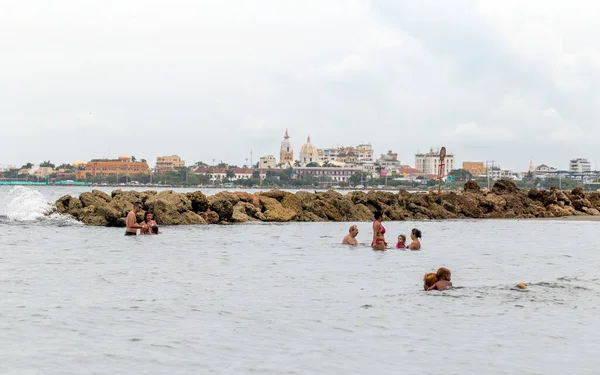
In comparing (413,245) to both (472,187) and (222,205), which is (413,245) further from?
(472,187)

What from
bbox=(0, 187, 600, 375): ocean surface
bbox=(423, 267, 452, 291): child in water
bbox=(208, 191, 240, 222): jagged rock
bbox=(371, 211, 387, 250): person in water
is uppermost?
bbox=(208, 191, 240, 222): jagged rock

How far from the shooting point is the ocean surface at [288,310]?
36.0 ft

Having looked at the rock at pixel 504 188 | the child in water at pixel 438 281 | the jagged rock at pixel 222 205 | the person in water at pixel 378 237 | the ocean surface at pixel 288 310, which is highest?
the rock at pixel 504 188

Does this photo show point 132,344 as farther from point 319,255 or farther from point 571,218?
point 571,218

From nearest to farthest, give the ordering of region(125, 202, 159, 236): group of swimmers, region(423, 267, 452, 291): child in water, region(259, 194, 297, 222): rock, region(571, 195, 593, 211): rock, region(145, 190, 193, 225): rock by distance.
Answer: region(423, 267, 452, 291): child in water
region(125, 202, 159, 236): group of swimmers
region(145, 190, 193, 225): rock
region(259, 194, 297, 222): rock
region(571, 195, 593, 211): rock

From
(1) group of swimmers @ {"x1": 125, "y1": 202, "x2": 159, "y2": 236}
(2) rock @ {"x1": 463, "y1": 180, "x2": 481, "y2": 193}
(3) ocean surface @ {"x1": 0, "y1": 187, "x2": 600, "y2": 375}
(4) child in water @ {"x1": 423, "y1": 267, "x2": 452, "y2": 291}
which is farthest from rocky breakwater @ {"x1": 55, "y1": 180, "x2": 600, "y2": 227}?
(4) child in water @ {"x1": 423, "y1": 267, "x2": 452, "y2": 291}

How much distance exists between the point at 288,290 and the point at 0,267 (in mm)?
7858

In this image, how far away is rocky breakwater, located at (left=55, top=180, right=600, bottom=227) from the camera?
1425 inches

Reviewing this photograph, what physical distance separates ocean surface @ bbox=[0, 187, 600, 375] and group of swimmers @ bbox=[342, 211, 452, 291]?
0.30 metres

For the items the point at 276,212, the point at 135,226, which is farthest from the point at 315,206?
the point at 135,226

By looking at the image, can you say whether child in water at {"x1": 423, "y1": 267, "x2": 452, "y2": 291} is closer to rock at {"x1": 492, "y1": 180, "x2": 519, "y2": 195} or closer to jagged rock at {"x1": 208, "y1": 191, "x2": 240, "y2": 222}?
jagged rock at {"x1": 208, "y1": 191, "x2": 240, "y2": 222}

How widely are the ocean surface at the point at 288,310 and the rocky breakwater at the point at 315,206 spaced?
826 centimetres

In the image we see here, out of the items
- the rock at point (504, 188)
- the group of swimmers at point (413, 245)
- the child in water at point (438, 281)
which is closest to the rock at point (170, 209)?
the group of swimmers at point (413, 245)

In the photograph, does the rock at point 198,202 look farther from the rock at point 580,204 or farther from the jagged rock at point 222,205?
the rock at point 580,204
